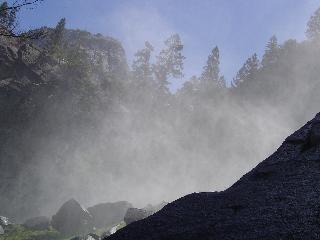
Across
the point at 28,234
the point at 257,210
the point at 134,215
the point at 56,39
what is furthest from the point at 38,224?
the point at 56,39

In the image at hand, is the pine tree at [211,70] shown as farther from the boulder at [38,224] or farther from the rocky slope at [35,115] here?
the boulder at [38,224]

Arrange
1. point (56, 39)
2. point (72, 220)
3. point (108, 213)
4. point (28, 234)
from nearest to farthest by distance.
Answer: point (28, 234), point (72, 220), point (108, 213), point (56, 39)

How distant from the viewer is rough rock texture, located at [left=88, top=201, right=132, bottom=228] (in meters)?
39.3

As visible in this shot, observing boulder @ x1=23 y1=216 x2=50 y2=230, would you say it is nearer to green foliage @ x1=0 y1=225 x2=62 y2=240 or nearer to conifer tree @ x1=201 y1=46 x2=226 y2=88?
green foliage @ x1=0 y1=225 x2=62 y2=240

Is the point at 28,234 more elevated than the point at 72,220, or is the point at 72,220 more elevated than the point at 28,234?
the point at 72,220

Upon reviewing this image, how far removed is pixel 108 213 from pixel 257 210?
1393 inches

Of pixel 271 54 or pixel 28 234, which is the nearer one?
pixel 28 234

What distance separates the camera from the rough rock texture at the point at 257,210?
6.11 m

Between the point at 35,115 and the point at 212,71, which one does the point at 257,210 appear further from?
the point at 212,71

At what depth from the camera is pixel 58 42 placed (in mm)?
66812

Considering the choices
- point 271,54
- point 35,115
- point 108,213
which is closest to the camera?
point 108,213

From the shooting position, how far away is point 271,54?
9119cm

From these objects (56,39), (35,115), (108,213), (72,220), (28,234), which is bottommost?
(28,234)

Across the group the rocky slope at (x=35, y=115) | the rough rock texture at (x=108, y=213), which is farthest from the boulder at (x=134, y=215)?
the rocky slope at (x=35, y=115)
